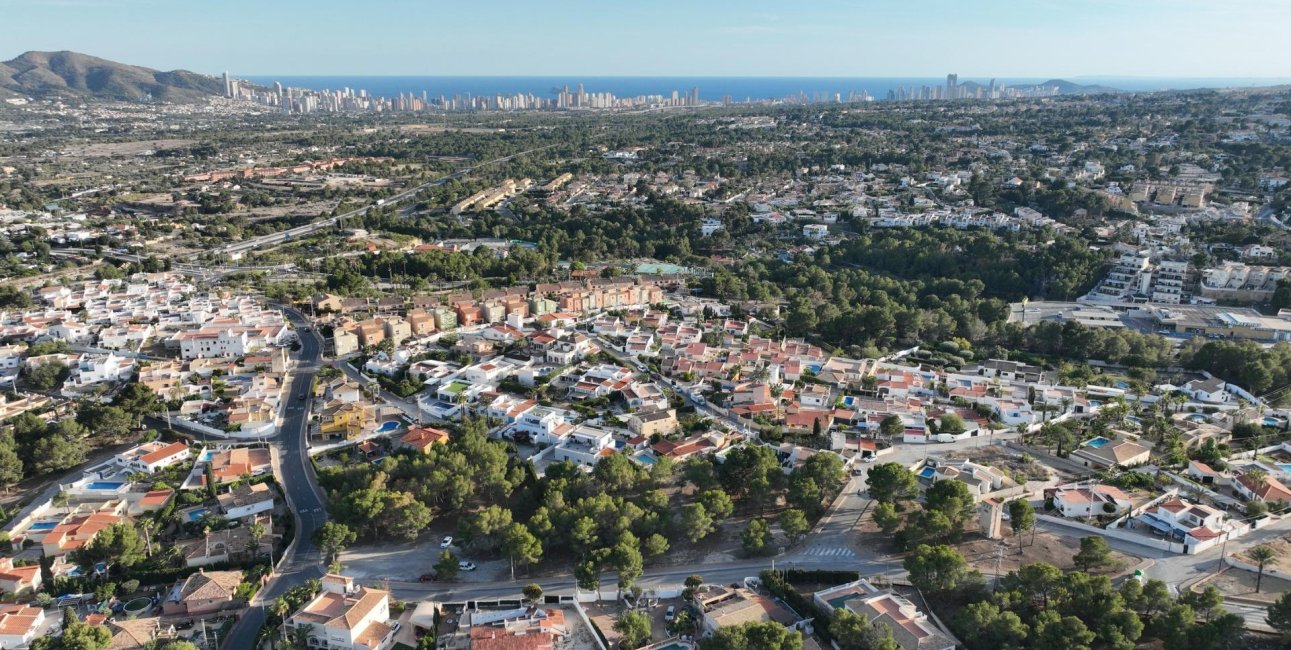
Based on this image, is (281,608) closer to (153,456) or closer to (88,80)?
(153,456)

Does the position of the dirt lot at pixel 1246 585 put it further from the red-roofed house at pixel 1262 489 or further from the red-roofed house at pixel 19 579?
the red-roofed house at pixel 19 579

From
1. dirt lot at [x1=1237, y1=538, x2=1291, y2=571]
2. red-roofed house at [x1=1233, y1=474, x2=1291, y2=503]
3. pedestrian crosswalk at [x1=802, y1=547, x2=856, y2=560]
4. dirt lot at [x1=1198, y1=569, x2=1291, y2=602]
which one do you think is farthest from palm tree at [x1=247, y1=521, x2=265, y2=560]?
red-roofed house at [x1=1233, y1=474, x2=1291, y2=503]

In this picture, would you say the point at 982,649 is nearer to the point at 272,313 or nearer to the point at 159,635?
the point at 159,635

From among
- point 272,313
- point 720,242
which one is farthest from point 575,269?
point 272,313

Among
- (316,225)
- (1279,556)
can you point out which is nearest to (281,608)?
(1279,556)

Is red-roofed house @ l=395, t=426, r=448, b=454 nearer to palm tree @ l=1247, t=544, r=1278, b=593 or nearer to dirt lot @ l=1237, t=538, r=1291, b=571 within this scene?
palm tree @ l=1247, t=544, r=1278, b=593

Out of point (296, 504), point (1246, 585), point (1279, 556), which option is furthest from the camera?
point (296, 504)
